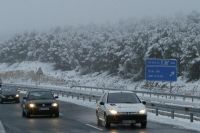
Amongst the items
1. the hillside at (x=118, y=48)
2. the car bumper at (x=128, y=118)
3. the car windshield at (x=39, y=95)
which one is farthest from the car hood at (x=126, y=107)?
the hillside at (x=118, y=48)

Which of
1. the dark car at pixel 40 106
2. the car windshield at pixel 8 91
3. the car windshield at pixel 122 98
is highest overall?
the car windshield at pixel 122 98

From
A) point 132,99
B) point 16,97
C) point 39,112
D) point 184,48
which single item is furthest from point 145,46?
point 132,99

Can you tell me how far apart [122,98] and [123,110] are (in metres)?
1.27

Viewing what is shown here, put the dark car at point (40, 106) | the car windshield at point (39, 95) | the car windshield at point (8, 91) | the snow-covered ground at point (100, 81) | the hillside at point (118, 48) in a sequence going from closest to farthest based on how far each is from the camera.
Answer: the dark car at point (40, 106), the car windshield at point (39, 95), the car windshield at point (8, 91), the snow-covered ground at point (100, 81), the hillside at point (118, 48)

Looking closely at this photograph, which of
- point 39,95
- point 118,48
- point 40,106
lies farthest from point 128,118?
point 118,48

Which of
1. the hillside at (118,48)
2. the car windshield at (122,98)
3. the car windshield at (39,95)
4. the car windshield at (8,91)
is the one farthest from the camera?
the hillside at (118,48)

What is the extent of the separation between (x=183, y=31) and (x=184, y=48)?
1440 cm

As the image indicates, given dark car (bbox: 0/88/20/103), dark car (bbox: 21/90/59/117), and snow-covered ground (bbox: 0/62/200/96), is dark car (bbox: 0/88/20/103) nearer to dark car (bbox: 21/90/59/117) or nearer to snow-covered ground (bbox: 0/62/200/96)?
snow-covered ground (bbox: 0/62/200/96)

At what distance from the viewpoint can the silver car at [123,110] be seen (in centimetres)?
2258

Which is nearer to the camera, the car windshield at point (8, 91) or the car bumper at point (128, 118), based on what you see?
the car bumper at point (128, 118)

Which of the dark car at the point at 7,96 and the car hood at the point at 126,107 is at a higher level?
the car hood at the point at 126,107

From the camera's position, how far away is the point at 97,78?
314 feet

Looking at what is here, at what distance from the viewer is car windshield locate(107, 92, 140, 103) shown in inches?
931

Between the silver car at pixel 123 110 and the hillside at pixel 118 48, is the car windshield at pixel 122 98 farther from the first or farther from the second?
the hillside at pixel 118 48
